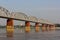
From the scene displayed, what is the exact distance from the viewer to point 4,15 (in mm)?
75188

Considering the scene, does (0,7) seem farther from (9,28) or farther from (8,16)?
(9,28)

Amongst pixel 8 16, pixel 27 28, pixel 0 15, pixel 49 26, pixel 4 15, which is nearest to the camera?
pixel 0 15

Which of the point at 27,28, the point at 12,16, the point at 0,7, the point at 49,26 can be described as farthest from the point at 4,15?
the point at 49,26

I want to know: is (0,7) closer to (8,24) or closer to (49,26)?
(8,24)

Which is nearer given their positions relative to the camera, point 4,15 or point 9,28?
point 4,15

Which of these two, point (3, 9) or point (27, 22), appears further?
point (27, 22)

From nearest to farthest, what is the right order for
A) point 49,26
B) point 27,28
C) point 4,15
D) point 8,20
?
1. point 4,15
2. point 8,20
3. point 27,28
4. point 49,26

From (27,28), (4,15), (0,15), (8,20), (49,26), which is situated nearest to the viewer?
(0,15)

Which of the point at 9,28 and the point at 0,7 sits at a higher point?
the point at 0,7

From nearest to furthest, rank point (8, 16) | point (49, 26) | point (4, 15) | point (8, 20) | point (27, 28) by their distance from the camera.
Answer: point (4, 15), point (8, 16), point (8, 20), point (27, 28), point (49, 26)

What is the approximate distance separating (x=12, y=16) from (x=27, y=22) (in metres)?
33.6

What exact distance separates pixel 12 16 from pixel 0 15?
16.6m

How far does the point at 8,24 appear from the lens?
86750 millimetres

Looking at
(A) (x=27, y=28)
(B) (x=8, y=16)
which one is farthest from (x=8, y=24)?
(A) (x=27, y=28)
